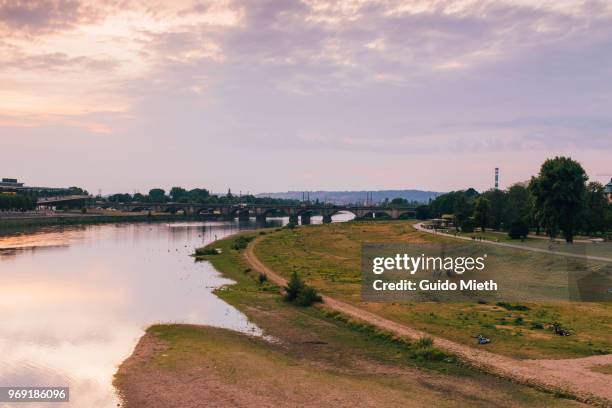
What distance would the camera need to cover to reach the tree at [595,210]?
94.3 m

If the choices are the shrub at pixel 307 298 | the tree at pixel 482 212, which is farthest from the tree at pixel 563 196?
the shrub at pixel 307 298

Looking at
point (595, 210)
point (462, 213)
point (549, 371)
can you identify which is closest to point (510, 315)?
point (549, 371)

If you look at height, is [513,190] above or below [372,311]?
above

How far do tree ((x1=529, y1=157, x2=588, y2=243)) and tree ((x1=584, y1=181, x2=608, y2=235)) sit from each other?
4.19 metres

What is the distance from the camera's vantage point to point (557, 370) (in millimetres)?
33656

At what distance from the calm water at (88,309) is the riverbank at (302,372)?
7.45ft

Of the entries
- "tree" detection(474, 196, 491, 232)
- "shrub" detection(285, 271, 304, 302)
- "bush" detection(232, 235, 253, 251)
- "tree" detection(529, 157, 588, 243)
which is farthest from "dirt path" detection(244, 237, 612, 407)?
"tree" detection(474, 196, 491, 232)

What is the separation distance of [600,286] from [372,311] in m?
27.3

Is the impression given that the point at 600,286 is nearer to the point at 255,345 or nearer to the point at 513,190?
the point at 255,345

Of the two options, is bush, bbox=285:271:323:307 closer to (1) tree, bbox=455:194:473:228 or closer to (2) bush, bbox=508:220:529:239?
(2) bush, bbox=508:220:529:239

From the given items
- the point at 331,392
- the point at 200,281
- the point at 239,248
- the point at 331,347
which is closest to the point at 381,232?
the point at 239,248

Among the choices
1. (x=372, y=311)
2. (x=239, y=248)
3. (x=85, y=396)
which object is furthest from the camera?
(x=239, y=248)

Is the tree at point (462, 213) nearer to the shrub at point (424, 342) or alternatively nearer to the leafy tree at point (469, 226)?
the leafy tree at point (469, 226)

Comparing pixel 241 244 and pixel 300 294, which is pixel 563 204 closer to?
pixel 300 294
